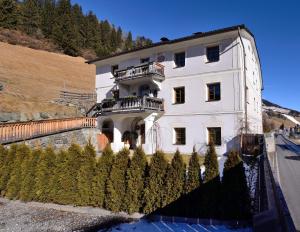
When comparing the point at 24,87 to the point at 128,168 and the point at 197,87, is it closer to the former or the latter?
the point at 197,87

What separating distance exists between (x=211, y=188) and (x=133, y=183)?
7.62 ft

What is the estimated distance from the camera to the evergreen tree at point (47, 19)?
68.9 m

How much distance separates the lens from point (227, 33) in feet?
62.2

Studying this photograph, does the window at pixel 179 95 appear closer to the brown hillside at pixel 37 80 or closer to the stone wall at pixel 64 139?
the stone wall at pixel 64 139

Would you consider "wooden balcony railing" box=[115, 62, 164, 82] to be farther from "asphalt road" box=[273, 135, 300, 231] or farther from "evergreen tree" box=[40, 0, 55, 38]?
"evergreen tree" box=[40, 0, 55, 38]

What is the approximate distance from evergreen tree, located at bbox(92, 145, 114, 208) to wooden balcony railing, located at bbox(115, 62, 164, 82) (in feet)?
44.9

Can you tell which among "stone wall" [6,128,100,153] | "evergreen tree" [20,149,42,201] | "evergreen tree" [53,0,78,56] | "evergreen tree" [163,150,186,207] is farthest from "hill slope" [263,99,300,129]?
"evergreen tree" [20,149,42,201]

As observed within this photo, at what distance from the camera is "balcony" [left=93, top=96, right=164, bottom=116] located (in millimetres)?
20781

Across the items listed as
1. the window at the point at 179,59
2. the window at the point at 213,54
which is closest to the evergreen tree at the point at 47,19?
the window at the point at 179,59

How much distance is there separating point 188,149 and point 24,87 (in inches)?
981

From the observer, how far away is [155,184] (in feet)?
25.3

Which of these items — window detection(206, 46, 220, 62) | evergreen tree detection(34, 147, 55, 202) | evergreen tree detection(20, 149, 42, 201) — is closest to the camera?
evergreen tree detection(34, 147, 55, 202)

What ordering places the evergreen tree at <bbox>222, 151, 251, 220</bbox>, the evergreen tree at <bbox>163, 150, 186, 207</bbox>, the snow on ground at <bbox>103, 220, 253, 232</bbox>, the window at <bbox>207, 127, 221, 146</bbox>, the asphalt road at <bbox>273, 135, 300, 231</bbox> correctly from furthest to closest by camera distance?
the window at <bbox>207, 127, 221, 146</bbox> → the asphalt road at <bbox>273, 135, 300, 231</bbox> → the evergreen tree at <bbox>163, 150, 186, 207</bbox> → the evergreen tree at <bbox>222, 151, 251, 220</bbox> → the snow on ground at <bbox>103, 220, 253, 232</bbox>

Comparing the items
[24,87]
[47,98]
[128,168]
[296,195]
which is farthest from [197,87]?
[24,87]
